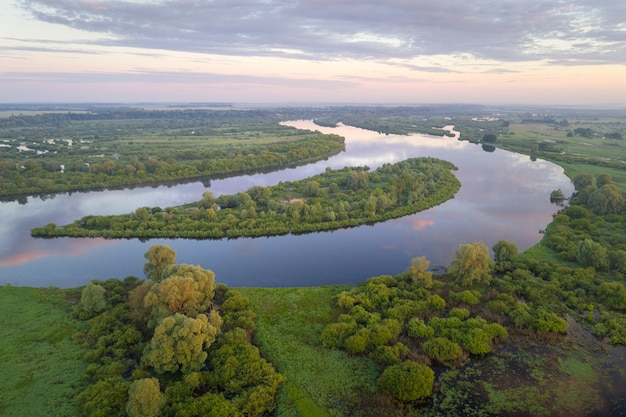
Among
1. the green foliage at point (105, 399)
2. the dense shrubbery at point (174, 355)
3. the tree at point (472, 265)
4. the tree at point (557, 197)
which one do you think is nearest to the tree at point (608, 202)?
the tree at point (557, 197)

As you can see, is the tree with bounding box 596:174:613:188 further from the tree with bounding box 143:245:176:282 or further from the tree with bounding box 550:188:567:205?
the tree with bounding box 143:245:176:282

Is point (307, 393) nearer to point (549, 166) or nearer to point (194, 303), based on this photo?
point (194, 303)

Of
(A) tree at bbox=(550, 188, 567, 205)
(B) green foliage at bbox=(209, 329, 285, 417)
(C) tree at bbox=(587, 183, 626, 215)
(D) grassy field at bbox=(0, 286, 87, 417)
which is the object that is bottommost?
(D) grassy field at bbox=(0, 286, 87, 417)

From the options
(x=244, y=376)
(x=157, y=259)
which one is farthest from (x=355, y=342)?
(x=157, y=259)

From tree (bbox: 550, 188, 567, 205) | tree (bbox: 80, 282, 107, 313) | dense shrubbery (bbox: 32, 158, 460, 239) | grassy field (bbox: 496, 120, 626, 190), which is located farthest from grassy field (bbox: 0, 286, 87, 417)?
grassy field (bbox: 496, 120, 626, 190)

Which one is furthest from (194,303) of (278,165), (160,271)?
(278,165)

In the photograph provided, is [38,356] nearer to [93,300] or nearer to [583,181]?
[93,300]
